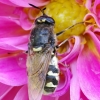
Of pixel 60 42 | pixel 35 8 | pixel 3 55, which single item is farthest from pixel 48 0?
pixel 3 55

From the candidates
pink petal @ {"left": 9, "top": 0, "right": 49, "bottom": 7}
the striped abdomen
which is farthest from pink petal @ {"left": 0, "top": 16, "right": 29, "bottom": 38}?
the striped abdomen

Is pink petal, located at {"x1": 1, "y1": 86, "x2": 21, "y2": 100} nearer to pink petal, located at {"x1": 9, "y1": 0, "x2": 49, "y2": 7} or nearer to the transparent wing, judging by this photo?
the transparent wing

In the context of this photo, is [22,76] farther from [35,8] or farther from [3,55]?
[35,8]

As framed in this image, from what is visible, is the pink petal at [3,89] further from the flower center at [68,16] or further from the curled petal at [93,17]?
the curled petal at [93,17]

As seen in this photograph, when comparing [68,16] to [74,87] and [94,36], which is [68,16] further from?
[74,87]

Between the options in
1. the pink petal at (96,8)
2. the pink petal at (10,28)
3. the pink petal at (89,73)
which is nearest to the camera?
the pink petal at (89,73)

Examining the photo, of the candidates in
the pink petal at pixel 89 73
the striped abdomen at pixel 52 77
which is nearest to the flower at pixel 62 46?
the pink petal at pixel 89 73
